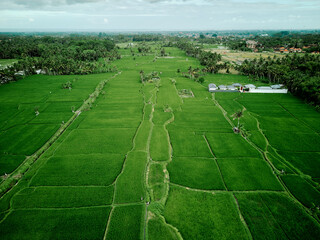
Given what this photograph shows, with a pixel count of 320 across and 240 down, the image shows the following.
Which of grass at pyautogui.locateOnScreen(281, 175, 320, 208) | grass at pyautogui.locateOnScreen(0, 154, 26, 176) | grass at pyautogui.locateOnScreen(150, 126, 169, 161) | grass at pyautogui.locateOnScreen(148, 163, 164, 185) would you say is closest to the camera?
grass at pyautogui.locateOnScreen(281, 175, 320, 208)

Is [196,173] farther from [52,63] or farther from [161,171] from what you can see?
[52,63]

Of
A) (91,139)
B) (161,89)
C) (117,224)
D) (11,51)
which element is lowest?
(117,224)

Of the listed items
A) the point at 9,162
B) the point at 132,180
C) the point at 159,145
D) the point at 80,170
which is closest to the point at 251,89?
the point at 159,145

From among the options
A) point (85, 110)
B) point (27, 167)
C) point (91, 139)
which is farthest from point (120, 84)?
point (27, 167)

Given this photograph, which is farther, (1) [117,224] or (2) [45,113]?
(2) [45,113]

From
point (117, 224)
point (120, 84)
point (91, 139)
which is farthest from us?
point (120, 84)

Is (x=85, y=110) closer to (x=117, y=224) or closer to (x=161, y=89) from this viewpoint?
(x=161, y=89)

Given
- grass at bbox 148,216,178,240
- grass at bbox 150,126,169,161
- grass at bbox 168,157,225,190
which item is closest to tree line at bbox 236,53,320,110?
grass at bbox 168,157,225,190

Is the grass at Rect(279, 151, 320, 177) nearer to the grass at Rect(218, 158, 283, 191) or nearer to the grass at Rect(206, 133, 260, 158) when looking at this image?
the grass at Rect(218, 158, 283, 191)
